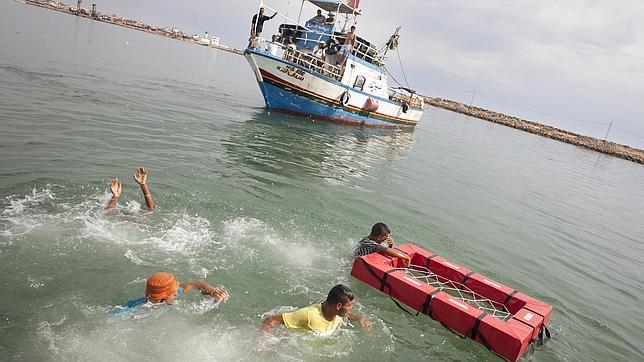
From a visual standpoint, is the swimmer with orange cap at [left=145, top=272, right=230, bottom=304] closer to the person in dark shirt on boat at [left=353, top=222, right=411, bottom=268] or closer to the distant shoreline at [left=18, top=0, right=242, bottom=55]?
the person in dark shirt on boat at [left=353, top=222, right=411, bottom=268]

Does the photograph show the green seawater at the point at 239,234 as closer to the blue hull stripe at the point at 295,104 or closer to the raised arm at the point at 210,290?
the raised arm at the point at 210,290

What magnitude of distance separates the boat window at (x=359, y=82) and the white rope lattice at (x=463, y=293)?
61.2 feet

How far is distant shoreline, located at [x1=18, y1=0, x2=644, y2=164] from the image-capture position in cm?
6894

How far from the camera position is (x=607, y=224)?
17156 millimetres

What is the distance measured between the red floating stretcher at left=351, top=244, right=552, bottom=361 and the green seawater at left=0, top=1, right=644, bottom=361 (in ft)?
0.86

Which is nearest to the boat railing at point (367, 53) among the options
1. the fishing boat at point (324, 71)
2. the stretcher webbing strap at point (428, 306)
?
the fishing boat at point (324, 71)

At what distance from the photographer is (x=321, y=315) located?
16.8 ft

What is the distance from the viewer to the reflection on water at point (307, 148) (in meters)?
13.9

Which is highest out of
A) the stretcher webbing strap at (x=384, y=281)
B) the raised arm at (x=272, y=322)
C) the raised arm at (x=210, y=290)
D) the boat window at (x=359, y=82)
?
the boat window at (x=359, y=82)

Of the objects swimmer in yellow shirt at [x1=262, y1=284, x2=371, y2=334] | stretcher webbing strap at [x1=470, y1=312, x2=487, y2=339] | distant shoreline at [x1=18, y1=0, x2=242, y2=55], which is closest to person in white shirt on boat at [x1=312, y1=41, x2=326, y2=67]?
stretcher webbing strap at [x1=470, y1=312, x2=487, y2=339]

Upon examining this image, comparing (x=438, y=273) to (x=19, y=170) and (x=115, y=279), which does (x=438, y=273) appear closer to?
(x=115, y=279)

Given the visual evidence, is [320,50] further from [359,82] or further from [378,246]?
[378,246]

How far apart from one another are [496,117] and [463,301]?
98.5 meters

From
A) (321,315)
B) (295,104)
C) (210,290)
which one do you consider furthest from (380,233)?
(295,104)
